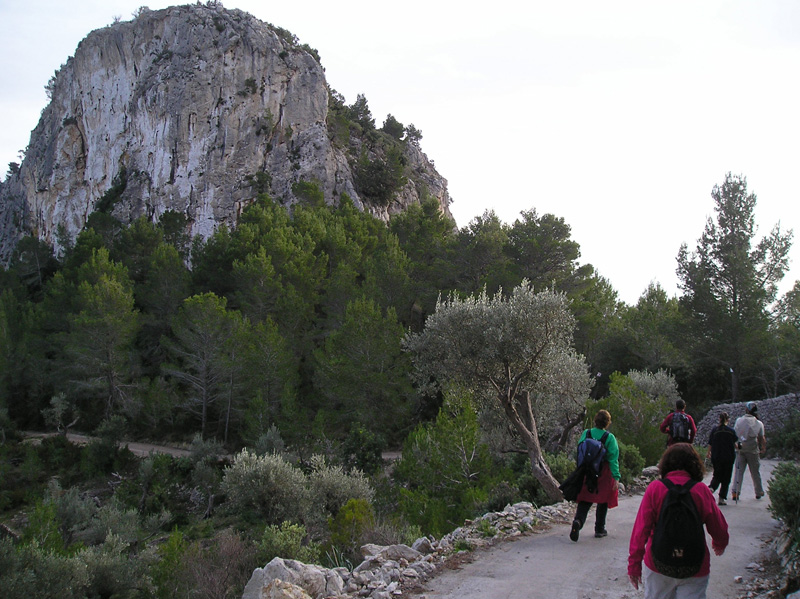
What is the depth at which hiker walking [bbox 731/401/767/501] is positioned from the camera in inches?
362

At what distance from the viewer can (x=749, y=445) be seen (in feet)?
30.4

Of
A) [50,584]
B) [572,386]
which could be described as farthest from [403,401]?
[50,584]

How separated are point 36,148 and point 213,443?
7493 centimetres

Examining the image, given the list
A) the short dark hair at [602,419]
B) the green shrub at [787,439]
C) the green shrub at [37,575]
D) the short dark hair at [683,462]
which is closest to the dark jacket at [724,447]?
the short dark hair at [602,419]

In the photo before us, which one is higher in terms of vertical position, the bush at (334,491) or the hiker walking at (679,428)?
the hiker walking at (679,428)

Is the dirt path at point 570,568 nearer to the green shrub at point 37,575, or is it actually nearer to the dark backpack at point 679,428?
the dark backpack at point 679,428

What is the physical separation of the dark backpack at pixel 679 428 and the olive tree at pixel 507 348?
2.68 m

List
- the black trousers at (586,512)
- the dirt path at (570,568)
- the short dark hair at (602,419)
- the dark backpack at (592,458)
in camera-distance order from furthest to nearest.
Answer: the black trousers at (586,512) → the short dark hair at (602,419) → the dark backpack at (592,458) → the dirt path at (570,568)

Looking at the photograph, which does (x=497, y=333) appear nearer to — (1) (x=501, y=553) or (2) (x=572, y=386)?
(2) (x=572, y=386)

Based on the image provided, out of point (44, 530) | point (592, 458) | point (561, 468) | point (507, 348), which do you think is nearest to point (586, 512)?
point (592, 458)

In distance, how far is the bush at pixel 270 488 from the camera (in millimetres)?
14798

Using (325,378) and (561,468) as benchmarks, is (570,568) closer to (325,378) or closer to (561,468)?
(561,468)

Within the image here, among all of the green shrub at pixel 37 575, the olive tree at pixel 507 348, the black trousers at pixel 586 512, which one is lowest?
the green shrub at pixel 37 575

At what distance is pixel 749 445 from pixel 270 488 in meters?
11.2
